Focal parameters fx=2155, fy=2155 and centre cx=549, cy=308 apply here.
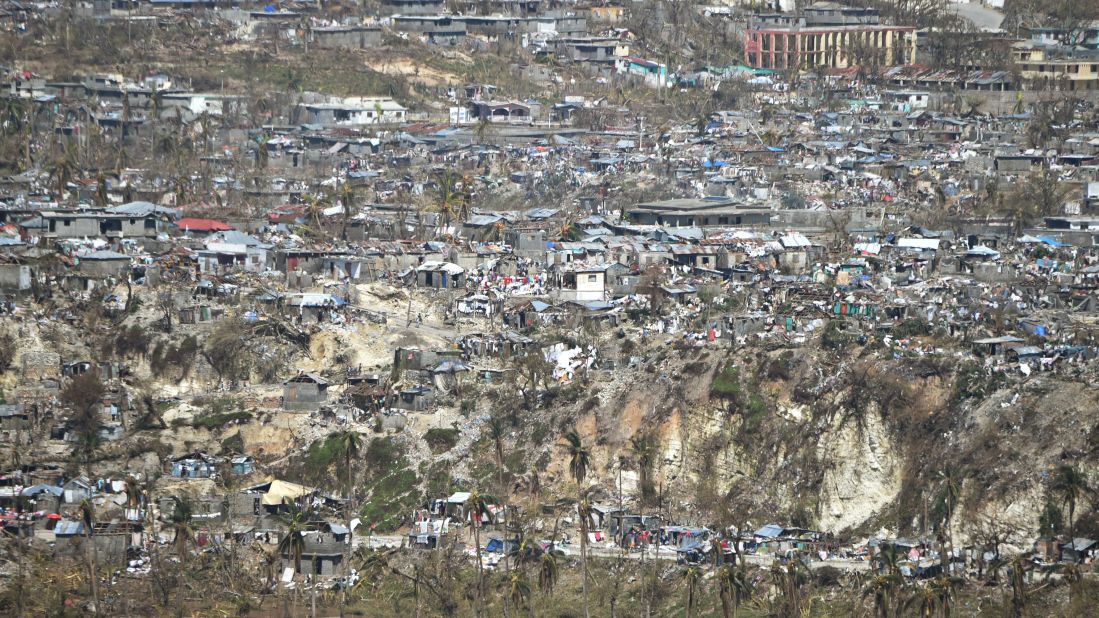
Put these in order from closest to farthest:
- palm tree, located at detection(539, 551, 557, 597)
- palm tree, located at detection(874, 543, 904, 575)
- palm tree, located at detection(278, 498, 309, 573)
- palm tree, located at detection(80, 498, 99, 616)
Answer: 1. palm tree, located at detection(874, 543, 904, 575)
2. palm tree, located at detection(80, 498, 99, 616)
3. palm tree, located at detection(539, 551, 557, 597)
4. palm tree, located at detection(278, 498, 309, 573)

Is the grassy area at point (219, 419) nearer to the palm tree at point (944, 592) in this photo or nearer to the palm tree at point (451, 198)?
the palm tree at point (451, 198)

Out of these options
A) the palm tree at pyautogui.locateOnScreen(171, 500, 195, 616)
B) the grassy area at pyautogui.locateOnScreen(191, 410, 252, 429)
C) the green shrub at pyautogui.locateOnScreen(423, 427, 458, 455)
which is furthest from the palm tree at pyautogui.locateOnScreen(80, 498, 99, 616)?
the green shrub at pyautogui.locateOnScreen(423, 427, 458, 455)

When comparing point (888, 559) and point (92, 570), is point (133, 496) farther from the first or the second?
point (888, 559)

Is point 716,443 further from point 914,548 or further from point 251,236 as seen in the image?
point 251,236

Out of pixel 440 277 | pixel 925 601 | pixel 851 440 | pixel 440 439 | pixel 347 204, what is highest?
pixel 347 204

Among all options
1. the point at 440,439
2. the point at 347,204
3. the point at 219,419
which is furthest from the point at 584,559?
the point at 347,204

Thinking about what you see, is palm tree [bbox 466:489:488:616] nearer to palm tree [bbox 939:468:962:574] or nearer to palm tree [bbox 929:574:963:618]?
palm tree [bbox 929:574:963:618]

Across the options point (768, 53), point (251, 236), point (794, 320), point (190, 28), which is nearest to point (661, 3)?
point (768, 53)
